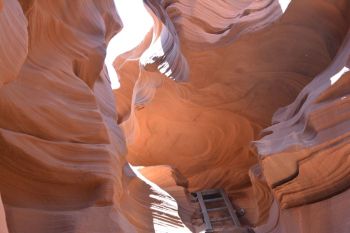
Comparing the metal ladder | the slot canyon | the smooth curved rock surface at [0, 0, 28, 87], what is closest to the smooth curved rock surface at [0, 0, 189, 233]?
the slot canyon

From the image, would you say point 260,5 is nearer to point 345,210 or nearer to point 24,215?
point 345,210

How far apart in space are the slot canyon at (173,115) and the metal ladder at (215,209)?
69 mm

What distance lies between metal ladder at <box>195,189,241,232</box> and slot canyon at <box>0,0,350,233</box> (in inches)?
Answer: 2.7

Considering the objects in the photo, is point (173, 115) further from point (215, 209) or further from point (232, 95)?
point (215, 209)

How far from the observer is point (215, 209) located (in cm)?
722

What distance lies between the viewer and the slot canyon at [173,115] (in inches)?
150

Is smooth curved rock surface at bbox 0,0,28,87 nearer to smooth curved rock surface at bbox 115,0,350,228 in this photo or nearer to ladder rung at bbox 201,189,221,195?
smooth curved rock surface at bbox 115,0,350,228

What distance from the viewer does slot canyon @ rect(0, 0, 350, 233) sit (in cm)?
380

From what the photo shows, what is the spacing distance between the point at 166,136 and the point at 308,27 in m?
2.39

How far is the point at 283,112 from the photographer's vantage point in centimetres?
638

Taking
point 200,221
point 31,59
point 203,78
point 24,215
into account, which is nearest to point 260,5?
point 203,78

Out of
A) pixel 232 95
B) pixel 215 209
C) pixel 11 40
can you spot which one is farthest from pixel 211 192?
pixel 11 40

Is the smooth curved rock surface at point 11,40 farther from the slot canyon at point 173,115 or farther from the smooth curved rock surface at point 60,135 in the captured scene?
the smooth curved rock surface at point 60,135

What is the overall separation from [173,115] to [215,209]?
138 cm
